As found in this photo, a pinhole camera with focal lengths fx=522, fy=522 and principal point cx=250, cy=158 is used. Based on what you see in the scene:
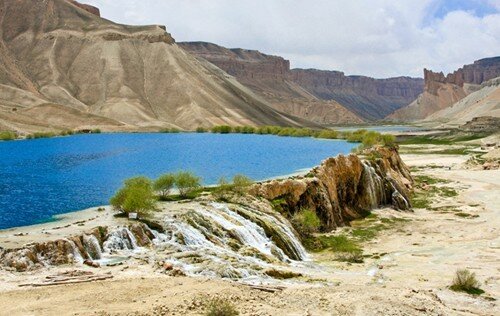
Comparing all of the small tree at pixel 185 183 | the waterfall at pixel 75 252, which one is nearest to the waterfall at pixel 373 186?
the small tree at pixel 185 183

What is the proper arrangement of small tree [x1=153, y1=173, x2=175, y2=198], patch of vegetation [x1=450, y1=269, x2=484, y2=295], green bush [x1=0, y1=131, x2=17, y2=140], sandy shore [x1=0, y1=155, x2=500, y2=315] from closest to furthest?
sandy shore [x1=0, y1=155, x2=500, y2=315] < patch of vegetation [x1=450, y1=269, x2=484, y2=295] < small tree [x1=153, y1=173, x2=175, y2=198] < green bush [x1=0, y1=131, x2=17, y2=140]

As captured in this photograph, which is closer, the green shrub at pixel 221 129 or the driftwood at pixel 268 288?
the driftwood at pixel 268 288

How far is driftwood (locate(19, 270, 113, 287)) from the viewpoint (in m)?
19.9

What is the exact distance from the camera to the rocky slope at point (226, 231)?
23.3 meters

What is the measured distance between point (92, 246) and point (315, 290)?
36.2 ft

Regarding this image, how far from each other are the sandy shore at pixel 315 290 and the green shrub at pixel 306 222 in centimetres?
412

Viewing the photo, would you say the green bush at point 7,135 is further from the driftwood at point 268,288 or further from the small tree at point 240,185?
the driftwood at point 268,288

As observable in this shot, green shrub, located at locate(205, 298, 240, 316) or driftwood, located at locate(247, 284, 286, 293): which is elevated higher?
green shrub, located at locate(205, 298, 240, 316)

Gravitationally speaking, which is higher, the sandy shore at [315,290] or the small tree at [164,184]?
the small tree at [164,184]

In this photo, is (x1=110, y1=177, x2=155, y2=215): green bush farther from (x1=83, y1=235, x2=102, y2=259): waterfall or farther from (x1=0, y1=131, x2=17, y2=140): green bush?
(x1=0, y1=131, x2=17, y2=140): green bush

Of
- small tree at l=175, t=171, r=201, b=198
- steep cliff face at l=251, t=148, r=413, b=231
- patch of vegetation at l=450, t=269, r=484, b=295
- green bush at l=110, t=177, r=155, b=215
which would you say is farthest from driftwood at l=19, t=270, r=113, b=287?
small tree at l=175, t=171, r=201, b=198

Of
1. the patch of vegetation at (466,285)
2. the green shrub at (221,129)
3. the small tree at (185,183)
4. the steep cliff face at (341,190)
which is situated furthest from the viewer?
the green shrub at (221,129)

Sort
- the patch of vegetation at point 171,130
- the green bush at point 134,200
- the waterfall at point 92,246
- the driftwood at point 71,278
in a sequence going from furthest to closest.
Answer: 1. the patch of vegetation at point 171,130
2. the green bush at point 134,200
3. the waterfall at point 92,246
4. the driftwood at point 71,278

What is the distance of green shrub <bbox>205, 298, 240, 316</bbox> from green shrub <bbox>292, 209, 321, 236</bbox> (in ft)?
57.6
